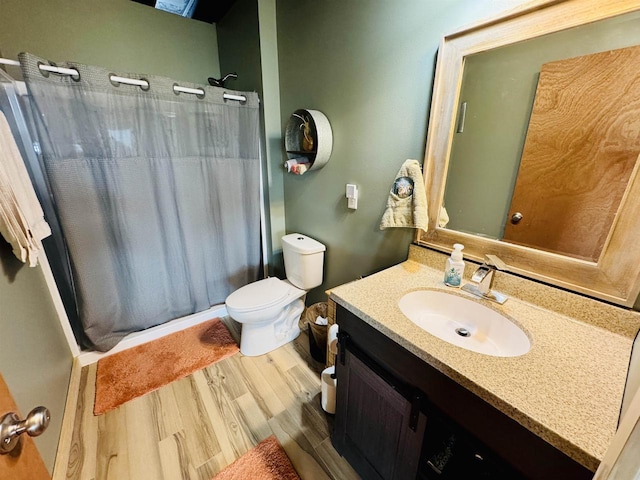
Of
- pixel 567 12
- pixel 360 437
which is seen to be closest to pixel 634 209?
pixel 567 12

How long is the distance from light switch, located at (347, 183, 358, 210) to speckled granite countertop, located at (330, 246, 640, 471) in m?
0.64

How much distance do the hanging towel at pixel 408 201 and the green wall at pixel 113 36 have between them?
1.98 meters

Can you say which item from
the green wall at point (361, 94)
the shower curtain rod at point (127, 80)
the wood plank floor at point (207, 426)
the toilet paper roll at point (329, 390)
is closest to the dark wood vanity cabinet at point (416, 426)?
the toilet paper roll at point (329, 390)

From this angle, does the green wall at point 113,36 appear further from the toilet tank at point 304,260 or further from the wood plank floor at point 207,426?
the wood plank floor at point 207,426

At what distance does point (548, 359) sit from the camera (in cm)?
70

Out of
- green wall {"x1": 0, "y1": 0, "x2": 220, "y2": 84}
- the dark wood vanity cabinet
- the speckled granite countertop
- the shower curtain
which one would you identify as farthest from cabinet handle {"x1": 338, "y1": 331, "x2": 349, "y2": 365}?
green wall {"x1": 0, "y1": 0, "x2": 220, "y2": 84}

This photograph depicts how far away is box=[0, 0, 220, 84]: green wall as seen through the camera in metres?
1.62

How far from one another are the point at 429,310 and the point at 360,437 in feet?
1.92

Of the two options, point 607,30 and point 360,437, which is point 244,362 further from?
point 607,30

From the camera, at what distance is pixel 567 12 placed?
2.58 feet

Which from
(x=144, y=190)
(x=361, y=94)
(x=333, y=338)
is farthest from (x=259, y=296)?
(x=361, y=94)

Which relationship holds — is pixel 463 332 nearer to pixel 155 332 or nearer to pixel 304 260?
pixel 304 260

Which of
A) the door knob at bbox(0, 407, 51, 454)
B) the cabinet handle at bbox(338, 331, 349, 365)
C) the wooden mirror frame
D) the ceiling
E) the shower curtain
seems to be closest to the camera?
the door knob at bbox(0, 407, 51, 454)

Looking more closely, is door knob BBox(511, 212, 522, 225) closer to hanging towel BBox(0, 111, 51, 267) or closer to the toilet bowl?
the toilet bowl
